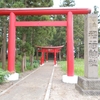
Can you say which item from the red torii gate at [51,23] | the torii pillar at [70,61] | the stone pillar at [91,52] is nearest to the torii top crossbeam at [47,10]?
the red torii gate at [51,23]

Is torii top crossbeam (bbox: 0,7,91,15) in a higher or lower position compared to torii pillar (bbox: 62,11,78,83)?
higher

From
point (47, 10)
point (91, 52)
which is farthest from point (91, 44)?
point (47, 10)

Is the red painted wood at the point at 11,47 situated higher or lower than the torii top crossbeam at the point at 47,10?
lower

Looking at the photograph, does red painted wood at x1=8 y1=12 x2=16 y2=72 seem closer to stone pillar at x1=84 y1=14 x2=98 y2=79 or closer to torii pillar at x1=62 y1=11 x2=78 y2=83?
torii pillar at x1=62 y1=11 x2=78 y2=83

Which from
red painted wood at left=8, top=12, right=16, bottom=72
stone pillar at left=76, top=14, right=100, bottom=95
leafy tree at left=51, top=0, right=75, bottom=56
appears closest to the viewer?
stone pillar at left=76, top=14, right=100, bottom=95

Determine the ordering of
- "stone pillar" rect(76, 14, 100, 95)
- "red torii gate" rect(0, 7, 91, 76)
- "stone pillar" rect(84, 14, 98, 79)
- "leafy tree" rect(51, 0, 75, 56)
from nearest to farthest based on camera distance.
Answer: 1. "stone pillar" rect(76, 14, 100, 95)
2. "stone pillar" rect(84, 14, 98, 79)
3. "red torii gate" rect(0, 7, 91, 76)
4. "leafy tree" rect(51, 0, 75, 56)

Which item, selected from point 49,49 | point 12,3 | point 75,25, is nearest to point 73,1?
point 75,25

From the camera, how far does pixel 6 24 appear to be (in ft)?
48.2

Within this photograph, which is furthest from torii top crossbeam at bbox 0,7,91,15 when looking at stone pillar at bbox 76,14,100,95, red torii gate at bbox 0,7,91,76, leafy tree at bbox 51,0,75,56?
leafy tree at bbox 51,0,75,56

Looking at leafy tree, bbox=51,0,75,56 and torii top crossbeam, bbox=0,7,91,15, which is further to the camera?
leafy tree, bbox=51,0,75,56

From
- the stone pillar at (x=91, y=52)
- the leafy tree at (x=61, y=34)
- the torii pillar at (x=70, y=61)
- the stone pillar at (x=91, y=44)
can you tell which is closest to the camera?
the stone pillar at (x=91, y=52)

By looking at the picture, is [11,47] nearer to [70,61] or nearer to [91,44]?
[70,61]

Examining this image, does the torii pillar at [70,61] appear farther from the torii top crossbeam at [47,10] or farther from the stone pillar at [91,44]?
the stone pillar at [91,44]

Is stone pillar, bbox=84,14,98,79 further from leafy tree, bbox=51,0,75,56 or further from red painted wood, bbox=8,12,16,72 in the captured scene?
leafy tree, bbox=51,0,75,56
